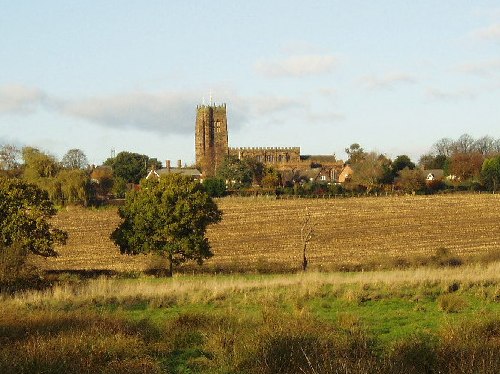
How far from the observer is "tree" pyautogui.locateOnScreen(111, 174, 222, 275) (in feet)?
127

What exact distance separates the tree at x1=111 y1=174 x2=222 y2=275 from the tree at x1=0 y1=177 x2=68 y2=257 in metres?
4.10

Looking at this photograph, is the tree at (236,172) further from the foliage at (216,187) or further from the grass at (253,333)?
the grass at (253,333)

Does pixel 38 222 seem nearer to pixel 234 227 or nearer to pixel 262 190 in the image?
pixel 234 227

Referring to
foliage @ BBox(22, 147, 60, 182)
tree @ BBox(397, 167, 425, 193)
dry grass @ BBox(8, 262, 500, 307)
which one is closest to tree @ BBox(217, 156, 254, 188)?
tree @ BBox(397, 167, 425, 193)

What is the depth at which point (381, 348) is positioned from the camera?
44.3 ft

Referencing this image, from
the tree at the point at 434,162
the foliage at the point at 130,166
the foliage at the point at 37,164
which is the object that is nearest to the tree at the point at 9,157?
the foliage at the point at 37,164

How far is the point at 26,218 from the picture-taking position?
119 feet

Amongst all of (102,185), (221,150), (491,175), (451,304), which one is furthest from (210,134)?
(451,304)

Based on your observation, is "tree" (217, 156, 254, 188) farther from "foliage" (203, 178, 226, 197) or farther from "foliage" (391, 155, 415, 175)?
"foliage" (391, 155, 415, 175)

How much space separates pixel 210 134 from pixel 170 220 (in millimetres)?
125079

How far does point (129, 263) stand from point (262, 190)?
47.1 meters

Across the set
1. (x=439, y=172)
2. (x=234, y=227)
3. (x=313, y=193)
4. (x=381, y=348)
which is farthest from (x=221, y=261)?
(x=439, y=172)

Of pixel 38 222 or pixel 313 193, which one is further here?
pixel 313 193

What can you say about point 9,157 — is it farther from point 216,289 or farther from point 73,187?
point 216,289
